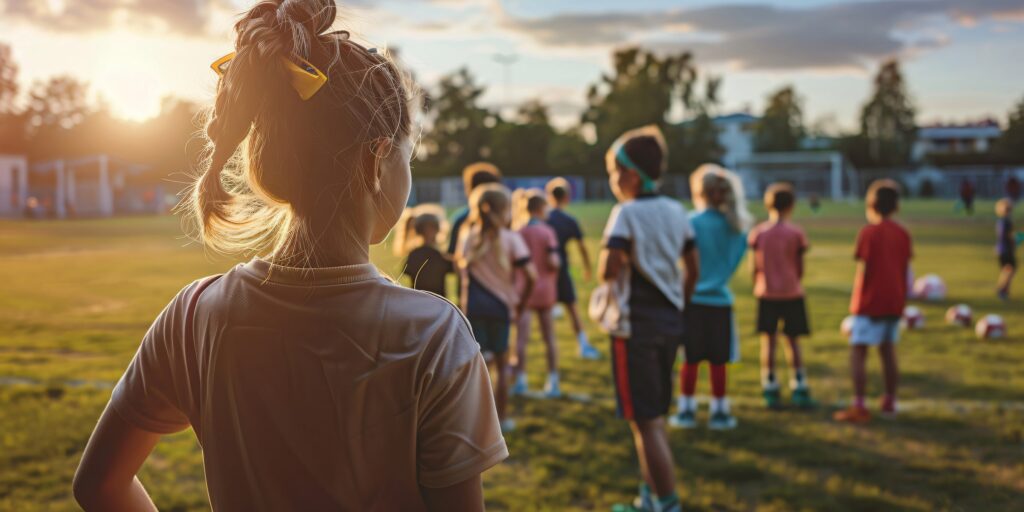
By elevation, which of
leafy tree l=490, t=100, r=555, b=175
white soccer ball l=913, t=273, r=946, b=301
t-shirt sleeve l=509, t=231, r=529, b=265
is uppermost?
leafy tree l=490, t=100, r=555, b=175

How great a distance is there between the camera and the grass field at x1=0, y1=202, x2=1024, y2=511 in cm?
514

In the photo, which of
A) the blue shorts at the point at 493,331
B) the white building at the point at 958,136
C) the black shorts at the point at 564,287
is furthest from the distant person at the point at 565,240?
the white building at the point at 958,136

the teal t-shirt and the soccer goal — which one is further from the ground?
the soccer goal

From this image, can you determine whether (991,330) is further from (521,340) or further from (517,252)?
(517,252)

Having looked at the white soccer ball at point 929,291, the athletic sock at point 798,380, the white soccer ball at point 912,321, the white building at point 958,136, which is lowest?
the athletic sock at point 798,380

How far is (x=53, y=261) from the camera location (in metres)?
23.6

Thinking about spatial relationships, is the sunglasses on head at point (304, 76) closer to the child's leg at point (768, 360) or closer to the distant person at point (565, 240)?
the child's leg at point (768, 360)

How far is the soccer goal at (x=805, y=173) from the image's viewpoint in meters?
72.4

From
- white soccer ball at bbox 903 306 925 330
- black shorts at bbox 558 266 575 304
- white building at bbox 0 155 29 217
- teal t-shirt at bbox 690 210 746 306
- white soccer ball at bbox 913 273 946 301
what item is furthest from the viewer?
white building at bbox 0 155 29 217

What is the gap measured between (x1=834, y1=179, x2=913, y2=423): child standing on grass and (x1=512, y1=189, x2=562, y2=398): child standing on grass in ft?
8.25

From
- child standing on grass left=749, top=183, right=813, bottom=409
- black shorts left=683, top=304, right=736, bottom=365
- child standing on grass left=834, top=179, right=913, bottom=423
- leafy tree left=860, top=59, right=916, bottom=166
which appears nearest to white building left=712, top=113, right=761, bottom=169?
leafy tree left=860, top=59, right=916, bottom=166

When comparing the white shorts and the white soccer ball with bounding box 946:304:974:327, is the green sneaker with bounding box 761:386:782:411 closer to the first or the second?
the white shorts

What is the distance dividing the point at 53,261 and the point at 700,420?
22.1 m

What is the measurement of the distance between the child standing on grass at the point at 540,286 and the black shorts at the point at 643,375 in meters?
3.02
